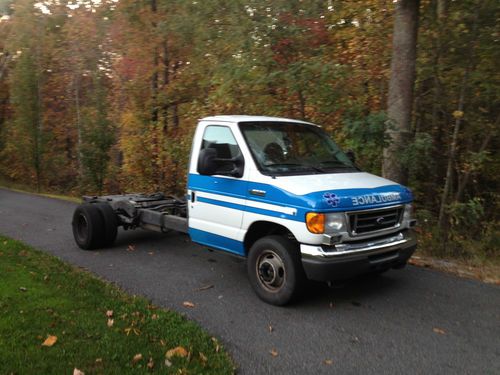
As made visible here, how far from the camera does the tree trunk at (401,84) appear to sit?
774 centimetres

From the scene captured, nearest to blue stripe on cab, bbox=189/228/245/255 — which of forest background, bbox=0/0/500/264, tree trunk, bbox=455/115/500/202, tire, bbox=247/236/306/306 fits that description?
tire, bbox=247/236/306/306

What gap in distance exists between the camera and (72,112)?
79.4ft

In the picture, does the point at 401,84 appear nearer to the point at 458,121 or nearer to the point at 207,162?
the point at 458,121

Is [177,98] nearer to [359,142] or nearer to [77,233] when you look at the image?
[77,233]

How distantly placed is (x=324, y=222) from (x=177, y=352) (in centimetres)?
192

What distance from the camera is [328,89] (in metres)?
8.44

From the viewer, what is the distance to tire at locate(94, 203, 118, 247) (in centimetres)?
782

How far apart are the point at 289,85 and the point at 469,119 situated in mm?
3289

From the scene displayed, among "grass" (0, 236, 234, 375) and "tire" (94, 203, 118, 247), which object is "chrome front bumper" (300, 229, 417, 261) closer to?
"grass" (0, 236, 234, 375)

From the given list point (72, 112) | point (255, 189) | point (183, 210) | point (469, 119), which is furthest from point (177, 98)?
point (72, 112)

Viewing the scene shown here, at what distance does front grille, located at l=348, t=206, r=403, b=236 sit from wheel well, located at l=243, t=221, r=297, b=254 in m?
0.70

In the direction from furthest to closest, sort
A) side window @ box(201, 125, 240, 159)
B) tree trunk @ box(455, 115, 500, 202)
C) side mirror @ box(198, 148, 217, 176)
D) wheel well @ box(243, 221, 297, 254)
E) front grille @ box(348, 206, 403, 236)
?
tree trunk @ box(455, 115, 500, 202) < side window @ box(201, 125, 240, 159) < side mirror @ box(198, 148, 217, 176) < wheel well @ box(243, 221, 297, 254) < front grille @ box(348, 206, 403, 236)

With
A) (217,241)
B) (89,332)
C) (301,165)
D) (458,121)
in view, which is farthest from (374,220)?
(458,121)

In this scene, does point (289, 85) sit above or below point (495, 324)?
above
